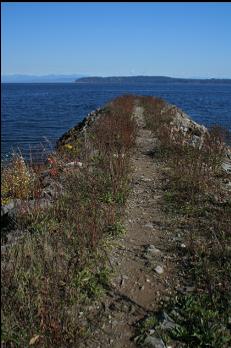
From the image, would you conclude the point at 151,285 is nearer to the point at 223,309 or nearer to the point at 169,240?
the point at 223,309

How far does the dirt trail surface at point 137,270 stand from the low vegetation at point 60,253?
0.57 ft

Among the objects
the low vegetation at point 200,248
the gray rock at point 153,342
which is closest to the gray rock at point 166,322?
the low vegetation at point 200,248

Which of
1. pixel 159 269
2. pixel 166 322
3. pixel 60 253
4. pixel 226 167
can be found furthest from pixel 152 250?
pixel 226 167

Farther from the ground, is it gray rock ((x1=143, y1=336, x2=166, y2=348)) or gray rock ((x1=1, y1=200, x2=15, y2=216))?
gray rock ((x1=1, y1=200, x2=15, y2=216))

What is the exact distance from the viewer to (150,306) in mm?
5172

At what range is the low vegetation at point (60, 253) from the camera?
13.5 feet

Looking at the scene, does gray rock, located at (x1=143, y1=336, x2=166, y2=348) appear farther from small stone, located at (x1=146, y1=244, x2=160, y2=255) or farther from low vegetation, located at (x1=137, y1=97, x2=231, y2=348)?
small stone, located at (x1=146, y1=244, x2=160, y2=255)

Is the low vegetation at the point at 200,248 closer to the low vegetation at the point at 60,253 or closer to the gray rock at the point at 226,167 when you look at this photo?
the gray rock at the point at 226,167

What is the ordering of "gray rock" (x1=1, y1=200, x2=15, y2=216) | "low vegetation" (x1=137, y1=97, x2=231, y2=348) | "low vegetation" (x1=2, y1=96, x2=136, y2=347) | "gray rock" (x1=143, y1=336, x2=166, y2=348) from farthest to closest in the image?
"gray rock" (x1=1, y1=200, x2=15, y2=216), "low vegetation" (x1=137, y1=97, x2=231, y2=348), "gray rock" (x1=143, y1=336, x2=166, y2=348), "low vegetation" (x1=2, y1=96, x2=136, y2=347)

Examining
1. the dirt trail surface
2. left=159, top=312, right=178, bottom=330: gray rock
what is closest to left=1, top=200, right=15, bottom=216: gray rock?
the dirt trail surface

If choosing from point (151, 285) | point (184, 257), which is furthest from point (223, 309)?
point (184, 257)

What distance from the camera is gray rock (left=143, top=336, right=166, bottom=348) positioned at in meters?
4.47

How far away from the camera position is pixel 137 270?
5.99 metres

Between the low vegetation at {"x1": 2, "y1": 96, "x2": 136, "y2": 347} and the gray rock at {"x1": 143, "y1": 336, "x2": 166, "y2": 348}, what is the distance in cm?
59
